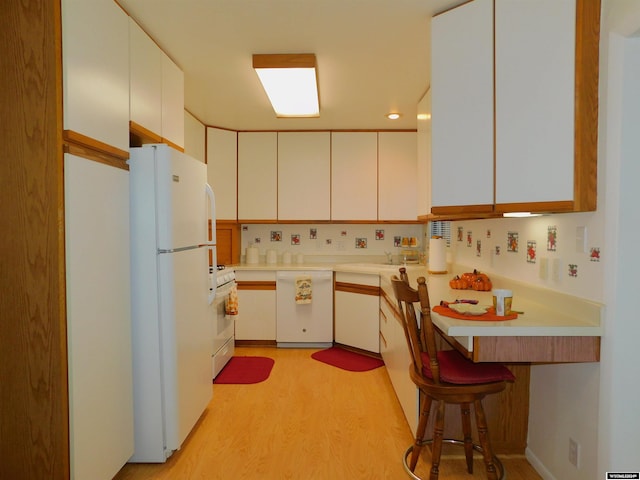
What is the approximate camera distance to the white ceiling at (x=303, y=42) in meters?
2.04

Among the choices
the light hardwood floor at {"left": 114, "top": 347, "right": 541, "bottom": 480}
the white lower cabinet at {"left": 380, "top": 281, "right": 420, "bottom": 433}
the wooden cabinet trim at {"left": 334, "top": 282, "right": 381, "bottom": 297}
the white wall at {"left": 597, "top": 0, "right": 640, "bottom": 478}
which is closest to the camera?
the white wall at {"left": 597, "top": 0, "right": 640, "bottom": 478}

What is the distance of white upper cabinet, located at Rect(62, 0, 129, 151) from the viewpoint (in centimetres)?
158

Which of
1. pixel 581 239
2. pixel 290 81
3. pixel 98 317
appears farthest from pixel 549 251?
pixel 98 317

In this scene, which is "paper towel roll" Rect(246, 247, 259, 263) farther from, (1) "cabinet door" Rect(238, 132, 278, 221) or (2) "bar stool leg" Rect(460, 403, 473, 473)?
(2) "bar stool leg" Rect(460, 403, 473, 473)

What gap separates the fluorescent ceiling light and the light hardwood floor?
7.22 feet

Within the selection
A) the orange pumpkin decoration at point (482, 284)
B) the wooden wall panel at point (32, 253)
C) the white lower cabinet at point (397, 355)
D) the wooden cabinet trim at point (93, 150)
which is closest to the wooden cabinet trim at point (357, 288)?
the white lower cabinet at point (397, 355)

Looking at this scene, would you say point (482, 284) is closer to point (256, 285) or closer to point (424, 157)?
point (424, 157)

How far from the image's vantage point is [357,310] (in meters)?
4.00

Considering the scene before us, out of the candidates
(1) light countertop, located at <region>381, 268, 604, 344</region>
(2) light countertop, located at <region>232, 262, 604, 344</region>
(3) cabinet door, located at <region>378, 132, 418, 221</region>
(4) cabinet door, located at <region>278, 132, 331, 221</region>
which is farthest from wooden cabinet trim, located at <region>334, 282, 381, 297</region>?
(1) light countertop, located at <region>381, 268, 604, 344</region>

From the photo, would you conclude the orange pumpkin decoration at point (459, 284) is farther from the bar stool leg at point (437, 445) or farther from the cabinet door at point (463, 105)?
the bar stool leg at point (437, 445)

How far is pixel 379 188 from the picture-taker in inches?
173

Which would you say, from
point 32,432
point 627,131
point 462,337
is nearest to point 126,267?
point 32,432

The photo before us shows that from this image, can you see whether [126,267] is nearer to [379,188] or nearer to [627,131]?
[627,131]

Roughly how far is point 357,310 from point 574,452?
2.34 meters
